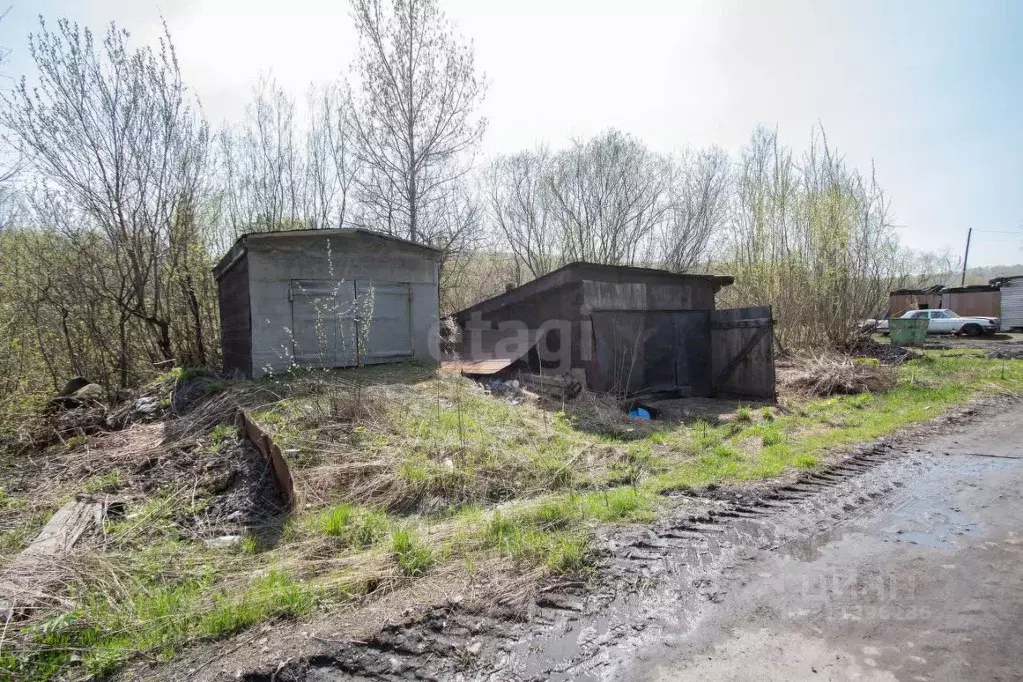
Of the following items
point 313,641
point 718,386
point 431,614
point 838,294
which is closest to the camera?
point 313,641

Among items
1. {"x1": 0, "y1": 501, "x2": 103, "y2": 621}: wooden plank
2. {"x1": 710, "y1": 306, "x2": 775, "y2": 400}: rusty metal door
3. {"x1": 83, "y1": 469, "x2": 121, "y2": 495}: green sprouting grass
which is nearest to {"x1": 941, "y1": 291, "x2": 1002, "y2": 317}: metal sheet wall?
{"x1": 710, "y1": 306, "x2": 775, "y2": 400}: rusty metal door

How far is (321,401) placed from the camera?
7590 mm

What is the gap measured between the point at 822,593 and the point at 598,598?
1.43 m

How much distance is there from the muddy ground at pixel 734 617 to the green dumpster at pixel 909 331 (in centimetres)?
2001

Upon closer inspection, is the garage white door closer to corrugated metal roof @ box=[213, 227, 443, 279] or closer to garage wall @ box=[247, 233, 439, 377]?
garage wall @ box=[247, 233, 439, 377]

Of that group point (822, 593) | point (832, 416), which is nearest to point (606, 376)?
point (832, 416)

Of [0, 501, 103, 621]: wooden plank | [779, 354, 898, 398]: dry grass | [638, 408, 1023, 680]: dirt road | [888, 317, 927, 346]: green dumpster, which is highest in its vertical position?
[888, 317, 927, 346]: green dumpster

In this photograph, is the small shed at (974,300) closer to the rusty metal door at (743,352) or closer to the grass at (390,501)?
the grass at (390,501)

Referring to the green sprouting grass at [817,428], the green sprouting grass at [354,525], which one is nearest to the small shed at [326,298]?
the green sprouting grass at [354,525]

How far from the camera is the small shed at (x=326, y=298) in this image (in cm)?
1048

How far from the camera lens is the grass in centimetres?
314

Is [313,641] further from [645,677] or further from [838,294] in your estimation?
[838,294]

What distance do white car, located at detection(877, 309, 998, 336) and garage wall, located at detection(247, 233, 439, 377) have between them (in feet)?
Answer: 81.4

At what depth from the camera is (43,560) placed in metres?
3.91
